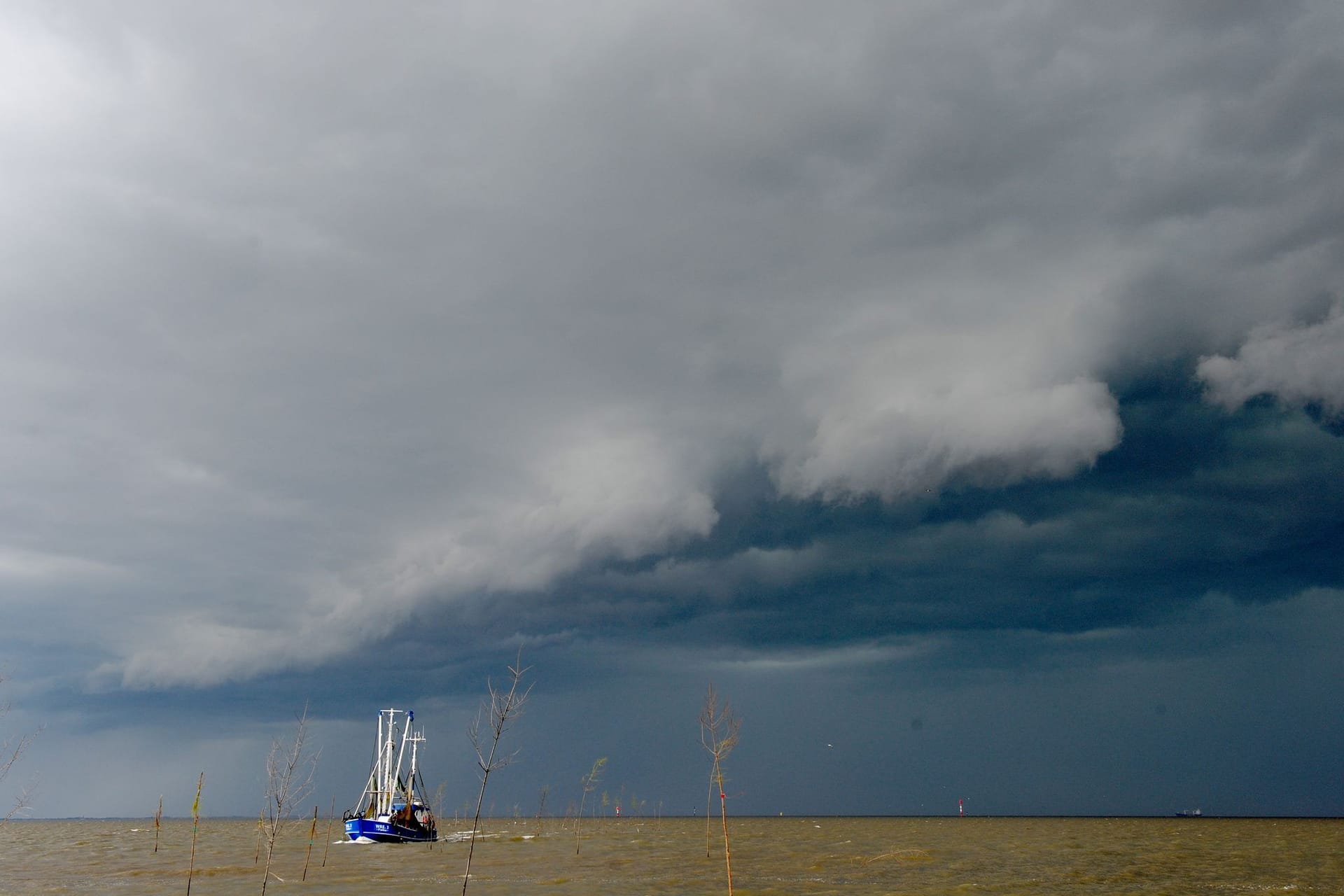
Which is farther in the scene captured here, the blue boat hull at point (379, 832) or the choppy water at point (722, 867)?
the blue boat hull at point (379, 832)

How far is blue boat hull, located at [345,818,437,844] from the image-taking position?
405 feet

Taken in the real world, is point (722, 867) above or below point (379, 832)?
below

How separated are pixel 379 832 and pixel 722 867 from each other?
58369 mm

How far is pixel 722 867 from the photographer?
87.4m

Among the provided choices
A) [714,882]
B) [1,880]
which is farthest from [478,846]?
[714,882]

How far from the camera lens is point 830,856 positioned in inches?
4021

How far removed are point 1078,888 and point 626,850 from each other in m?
70.2

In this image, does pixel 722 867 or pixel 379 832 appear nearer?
pixel 722 867

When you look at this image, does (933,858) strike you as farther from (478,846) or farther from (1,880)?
(1,880)

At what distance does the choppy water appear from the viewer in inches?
2697

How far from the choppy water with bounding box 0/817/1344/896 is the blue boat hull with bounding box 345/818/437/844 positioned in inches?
97.5

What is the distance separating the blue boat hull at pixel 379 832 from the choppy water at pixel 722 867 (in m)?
2.48

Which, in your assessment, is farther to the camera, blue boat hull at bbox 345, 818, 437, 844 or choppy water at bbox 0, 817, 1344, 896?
blue boat hull at bbox 345, 818, 437, 844

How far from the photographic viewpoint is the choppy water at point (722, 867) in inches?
2697
